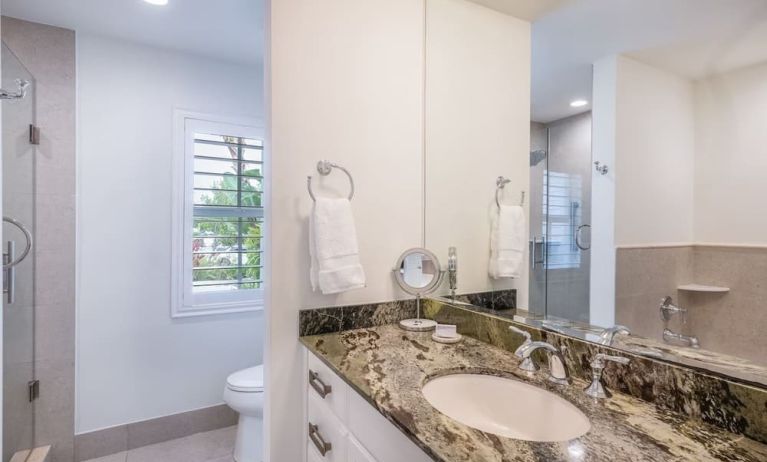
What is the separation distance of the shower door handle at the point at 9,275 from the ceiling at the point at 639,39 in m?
2.31

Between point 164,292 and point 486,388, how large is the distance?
6.61 feet

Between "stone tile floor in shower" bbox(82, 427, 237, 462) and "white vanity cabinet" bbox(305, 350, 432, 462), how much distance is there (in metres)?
1.17

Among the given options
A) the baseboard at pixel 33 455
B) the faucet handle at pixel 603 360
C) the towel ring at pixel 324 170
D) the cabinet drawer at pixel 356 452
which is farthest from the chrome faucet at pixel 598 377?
the baseboard at pixel 33 455

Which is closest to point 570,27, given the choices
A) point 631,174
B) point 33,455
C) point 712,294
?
point 631,174

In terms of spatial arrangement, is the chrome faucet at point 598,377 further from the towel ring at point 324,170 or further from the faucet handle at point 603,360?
the towel ring at point 324,170

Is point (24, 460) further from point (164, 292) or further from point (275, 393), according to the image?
point (275, 393)

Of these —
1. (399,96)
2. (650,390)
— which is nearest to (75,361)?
(399,96)

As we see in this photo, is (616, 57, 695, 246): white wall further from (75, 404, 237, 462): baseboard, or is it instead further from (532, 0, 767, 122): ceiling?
(75, 404, 237, 462): baseboard

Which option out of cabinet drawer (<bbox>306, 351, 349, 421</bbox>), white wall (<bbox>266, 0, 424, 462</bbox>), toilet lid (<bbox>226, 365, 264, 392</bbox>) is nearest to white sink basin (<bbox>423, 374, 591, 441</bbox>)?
cabinet drawer (<bbox>306, 351, 349, 421</bbox>)

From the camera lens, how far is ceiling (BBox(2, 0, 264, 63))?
181cm

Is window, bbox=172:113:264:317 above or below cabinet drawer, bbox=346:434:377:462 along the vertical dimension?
above

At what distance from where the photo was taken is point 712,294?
0.69 m

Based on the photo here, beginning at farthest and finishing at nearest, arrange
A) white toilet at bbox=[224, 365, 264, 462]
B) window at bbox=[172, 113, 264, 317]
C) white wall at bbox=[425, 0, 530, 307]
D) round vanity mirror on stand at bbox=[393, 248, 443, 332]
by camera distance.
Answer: window at bbox=[172, 113, 264, 317] < white toilet at bbox=[224, 365, 264, 462] < round vanity mirror on stand at bbox=[393, 248, 443, 332] < white wall at bbox=[425, 0, 530, 307]

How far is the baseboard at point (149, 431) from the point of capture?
6.82ft
